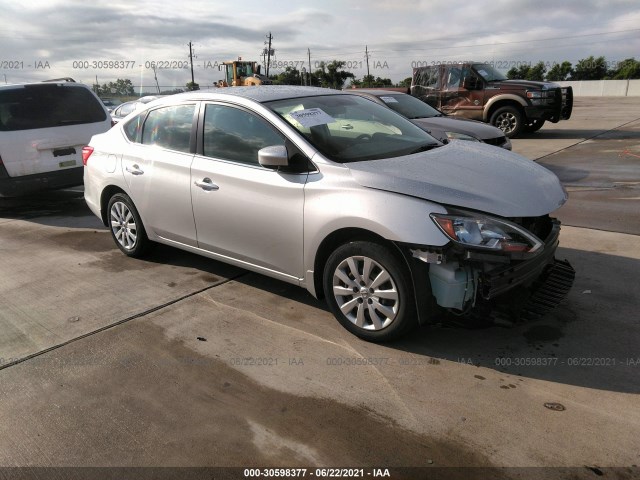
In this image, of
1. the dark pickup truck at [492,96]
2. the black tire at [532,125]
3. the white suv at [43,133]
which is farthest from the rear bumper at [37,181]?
the black tire at [532,125]

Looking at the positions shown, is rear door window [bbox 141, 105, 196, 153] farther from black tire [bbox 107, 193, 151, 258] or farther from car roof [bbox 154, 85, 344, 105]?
black tire [bbox 107, 193, 151, 258]

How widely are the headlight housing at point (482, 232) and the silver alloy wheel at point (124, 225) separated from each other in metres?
3.28

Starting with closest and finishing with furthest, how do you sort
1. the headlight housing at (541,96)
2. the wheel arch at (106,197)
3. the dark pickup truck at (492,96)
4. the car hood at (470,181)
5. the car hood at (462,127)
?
the car hood at (470,181) → the wheel arch at (106,197) → the car hood at (462,127) → the headlight housing at (541,96) → the dark pickup truck at (492,96)

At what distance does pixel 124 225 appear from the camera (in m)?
5.21

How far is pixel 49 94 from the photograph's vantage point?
7.26 metres

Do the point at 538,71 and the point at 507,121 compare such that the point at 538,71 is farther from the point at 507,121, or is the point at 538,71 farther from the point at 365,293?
the point at 365,293

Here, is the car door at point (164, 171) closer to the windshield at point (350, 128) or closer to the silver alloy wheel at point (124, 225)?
the silver alloy wheel at point (124, 225)

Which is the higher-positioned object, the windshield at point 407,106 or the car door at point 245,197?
the windshield at point 407,106

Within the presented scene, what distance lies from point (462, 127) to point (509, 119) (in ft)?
18.9

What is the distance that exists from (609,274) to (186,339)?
3547 millimetres

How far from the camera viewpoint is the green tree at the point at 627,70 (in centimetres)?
5578

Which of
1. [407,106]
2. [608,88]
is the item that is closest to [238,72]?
[407,106]

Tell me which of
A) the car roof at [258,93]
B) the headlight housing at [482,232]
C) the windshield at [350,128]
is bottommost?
the headlight housing at [482,232]

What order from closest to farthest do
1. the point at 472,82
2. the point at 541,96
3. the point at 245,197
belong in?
the point at 245,197
the point at 541,96
the point at 472,82
